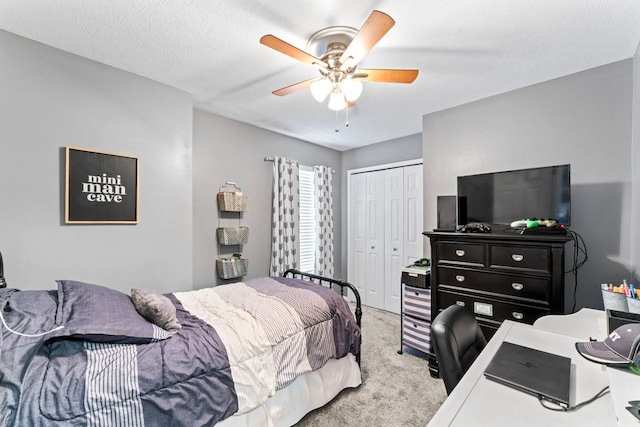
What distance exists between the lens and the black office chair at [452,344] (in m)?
1.22

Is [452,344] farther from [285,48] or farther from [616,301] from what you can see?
[285,48]

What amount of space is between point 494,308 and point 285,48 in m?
2.40

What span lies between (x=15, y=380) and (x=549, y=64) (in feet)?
12.3

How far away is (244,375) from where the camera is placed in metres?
1.62

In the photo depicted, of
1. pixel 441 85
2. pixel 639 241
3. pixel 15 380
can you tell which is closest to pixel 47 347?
pixel 15 380

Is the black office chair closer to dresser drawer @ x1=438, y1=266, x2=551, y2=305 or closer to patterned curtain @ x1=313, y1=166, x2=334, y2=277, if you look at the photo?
dresser drawer @ x1=438, y1=266, x2=551, y2=305

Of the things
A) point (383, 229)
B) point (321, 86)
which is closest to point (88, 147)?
point (321, 86)

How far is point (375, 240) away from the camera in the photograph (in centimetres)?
455

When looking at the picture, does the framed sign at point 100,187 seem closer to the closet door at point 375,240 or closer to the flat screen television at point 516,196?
the flat screen television at point 516,196

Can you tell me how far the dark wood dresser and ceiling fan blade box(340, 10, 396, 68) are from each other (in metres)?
1.66

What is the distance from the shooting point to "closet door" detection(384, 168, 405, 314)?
4.22 meters

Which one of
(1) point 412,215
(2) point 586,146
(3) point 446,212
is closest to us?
(2) point 586,146

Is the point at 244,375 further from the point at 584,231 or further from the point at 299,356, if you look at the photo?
the point at 584,231

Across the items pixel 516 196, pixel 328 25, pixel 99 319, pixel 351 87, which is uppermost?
pixel 328 25
